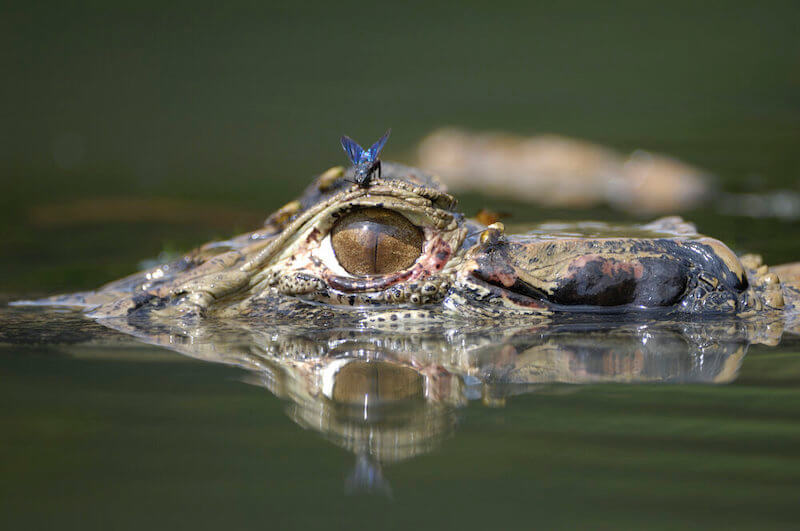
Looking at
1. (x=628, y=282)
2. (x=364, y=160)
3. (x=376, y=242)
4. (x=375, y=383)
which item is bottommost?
(x=375, y=383)

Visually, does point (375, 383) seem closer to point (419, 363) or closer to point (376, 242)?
point (419, 363)

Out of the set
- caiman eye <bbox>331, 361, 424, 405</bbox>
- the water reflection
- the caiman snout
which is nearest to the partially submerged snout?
the caiman snout

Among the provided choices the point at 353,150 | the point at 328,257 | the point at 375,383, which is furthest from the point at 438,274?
the point at 375,383

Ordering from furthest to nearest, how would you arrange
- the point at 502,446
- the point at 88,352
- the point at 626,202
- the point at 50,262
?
the point at 626,202 → the point at 50,262 → the point at 88,352 → the point at 502,446

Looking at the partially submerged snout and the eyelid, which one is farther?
the eyelid

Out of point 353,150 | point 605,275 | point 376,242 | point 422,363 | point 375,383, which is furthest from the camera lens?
point 353,150

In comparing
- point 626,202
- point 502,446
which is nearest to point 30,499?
point 502,446

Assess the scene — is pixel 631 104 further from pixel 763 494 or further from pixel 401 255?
pixel 763 494

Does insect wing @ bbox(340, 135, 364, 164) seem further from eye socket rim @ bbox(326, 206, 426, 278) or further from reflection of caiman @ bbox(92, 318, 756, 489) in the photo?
reflection of caiman @ bbox(92, 318, 756, 489)
